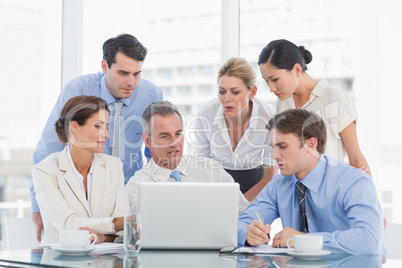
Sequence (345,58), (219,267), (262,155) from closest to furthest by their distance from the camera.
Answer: (219,267), (262,155), (345,58)

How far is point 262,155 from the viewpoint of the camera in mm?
2914

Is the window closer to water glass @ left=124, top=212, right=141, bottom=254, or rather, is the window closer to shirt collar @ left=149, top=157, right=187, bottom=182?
shirt collar @ left=149, top=157, right=187, bottom=182

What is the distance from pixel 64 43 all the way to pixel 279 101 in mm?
1779

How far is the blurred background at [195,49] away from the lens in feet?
12.1

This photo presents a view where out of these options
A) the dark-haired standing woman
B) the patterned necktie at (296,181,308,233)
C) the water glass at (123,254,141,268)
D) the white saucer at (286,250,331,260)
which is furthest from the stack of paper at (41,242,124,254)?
the dark-haired standing woman

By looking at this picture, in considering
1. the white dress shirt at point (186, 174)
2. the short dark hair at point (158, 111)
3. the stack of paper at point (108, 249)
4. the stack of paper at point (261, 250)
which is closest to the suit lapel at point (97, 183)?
the white dress shirt at point (186, 174)

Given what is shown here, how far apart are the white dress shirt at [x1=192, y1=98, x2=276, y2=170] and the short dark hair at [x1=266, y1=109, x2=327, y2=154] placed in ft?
2.56

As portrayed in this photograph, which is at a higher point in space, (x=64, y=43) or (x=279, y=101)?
(x=64, y=43)

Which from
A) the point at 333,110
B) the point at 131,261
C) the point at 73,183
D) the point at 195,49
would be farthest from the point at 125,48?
the point at 195,49

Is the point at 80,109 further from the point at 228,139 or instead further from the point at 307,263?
the point at 307,263

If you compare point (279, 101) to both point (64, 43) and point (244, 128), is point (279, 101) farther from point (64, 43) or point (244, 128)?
point (64, 43)

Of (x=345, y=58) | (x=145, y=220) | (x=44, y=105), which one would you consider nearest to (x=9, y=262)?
(x=145, y=220)

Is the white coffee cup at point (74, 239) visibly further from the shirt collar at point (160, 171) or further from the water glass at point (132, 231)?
the shirt collar at point (160, 171)

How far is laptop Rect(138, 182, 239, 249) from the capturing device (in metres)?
1.64
